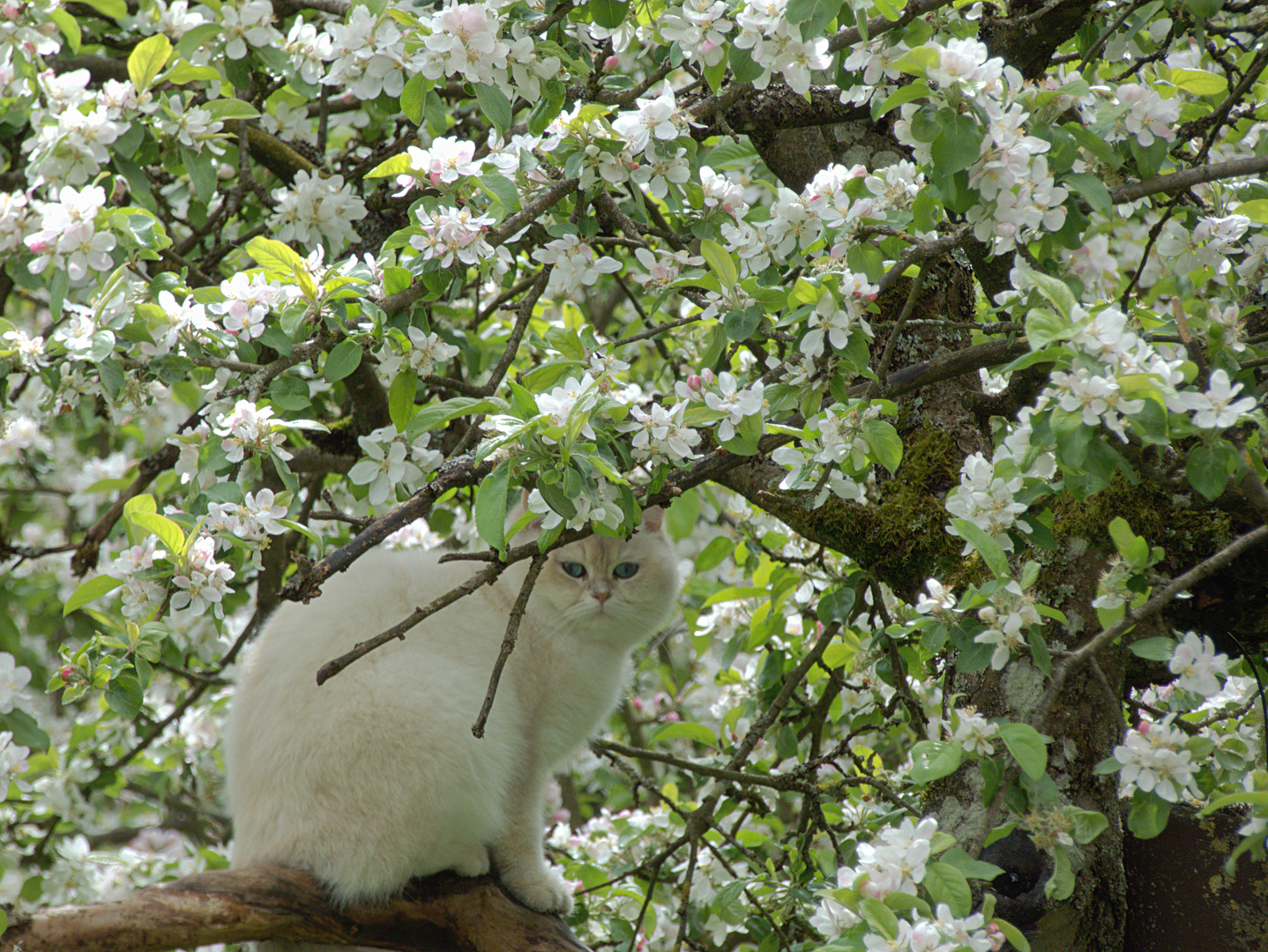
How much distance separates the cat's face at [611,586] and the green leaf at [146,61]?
1865 mm

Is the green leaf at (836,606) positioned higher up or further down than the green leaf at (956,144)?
higher up

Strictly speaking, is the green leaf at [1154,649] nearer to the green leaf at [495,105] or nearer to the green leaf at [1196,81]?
the green leaf at [1196,81]

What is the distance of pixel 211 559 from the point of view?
1878 millimetres

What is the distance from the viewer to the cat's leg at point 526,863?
295cm

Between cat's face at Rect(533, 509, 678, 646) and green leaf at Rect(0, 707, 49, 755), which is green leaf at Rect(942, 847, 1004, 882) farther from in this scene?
cat's face at Rect(533, 509, 678, 646)

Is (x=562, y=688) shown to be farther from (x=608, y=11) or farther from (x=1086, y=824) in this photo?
(x=608, y=11)

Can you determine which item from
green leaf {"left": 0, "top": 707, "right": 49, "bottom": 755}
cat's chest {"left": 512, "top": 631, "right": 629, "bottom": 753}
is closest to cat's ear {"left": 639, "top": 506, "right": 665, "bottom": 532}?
cat's chest {"left": 512, "top": 631, "right": 629, "bottom": 753}

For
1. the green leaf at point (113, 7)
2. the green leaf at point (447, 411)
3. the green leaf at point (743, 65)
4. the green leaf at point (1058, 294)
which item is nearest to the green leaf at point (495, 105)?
the green leaf at point (743, 65)

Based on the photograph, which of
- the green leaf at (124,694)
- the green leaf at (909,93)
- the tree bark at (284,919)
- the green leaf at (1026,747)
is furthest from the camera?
the tree bark at (284,919)

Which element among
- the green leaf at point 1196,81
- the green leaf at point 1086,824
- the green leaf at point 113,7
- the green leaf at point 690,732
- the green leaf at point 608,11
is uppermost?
the green leaf at point 113,7

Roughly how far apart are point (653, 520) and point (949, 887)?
2.36 m

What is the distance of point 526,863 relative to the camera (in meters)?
2.99

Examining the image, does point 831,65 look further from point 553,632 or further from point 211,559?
point 553,632

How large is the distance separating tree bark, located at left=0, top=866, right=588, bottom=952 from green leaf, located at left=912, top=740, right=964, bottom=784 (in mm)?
1447
